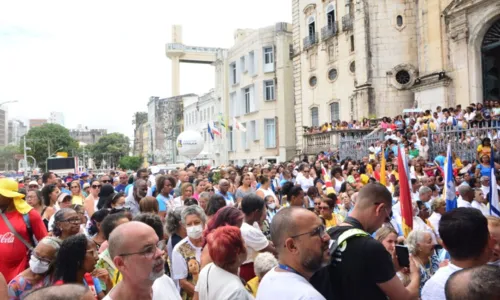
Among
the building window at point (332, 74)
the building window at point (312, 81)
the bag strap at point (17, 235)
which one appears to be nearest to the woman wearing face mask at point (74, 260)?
the bag strap at point (17, 235)

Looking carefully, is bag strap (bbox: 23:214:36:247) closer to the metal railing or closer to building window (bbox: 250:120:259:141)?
the metal railing

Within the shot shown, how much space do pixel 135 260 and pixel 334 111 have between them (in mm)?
28539

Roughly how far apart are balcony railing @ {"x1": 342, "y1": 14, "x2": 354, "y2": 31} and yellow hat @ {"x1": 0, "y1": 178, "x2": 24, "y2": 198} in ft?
84.6

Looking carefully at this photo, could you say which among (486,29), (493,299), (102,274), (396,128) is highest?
(486,29)

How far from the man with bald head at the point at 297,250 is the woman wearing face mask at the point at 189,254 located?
1.83m

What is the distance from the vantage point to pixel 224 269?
3553mm

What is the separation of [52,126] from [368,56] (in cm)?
7800

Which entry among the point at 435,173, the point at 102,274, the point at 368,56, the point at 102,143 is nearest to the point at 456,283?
the point at 102,274

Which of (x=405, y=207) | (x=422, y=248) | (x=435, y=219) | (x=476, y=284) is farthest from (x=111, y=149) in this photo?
(x=476, y=284)

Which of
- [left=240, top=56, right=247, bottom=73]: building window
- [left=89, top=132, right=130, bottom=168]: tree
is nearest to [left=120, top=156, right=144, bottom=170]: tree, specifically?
[left=89, top=132, right=130, bottom=168]: tree

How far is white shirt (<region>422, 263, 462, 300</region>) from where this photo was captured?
304 cm

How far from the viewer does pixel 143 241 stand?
2951mm

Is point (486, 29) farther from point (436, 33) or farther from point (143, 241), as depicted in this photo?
point (143, 241)

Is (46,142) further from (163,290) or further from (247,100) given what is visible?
(163,290)
